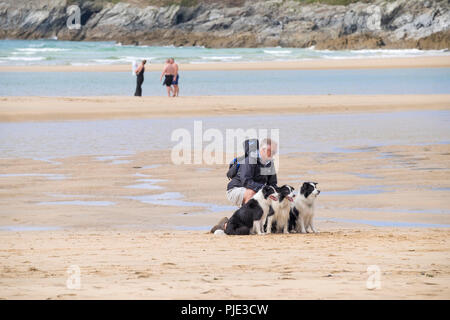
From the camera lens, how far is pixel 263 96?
30.4 meters

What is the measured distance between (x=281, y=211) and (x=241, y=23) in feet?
327

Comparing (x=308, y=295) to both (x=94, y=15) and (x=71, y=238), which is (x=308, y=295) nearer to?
(x=71, y=238)

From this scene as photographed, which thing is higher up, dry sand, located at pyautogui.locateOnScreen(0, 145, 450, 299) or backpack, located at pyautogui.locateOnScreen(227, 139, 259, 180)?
backpack, located at pyautogui.locateOnScreen(227, 139, 259, 180)

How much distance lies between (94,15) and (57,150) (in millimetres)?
107631

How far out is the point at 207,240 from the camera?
9.16m

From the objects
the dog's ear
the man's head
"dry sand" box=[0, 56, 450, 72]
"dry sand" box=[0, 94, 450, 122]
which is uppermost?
"dry sand" box=[0, 56, 450, 72]

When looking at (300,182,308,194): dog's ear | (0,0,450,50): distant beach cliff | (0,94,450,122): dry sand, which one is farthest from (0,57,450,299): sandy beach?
(0,0,450,50): distant beach cliff

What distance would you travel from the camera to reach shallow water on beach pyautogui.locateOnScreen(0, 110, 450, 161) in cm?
1772

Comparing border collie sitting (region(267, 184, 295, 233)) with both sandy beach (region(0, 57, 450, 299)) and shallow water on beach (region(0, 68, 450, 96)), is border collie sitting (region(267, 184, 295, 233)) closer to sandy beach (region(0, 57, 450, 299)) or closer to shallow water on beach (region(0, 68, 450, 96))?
sandy beach (region(0, 57, 450, 299))

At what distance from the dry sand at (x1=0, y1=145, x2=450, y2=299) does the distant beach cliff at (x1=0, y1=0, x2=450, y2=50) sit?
203 feet

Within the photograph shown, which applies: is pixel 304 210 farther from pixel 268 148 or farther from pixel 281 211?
pixel 268 148

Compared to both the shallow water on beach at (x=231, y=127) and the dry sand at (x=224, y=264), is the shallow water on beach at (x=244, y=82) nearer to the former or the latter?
the shallow water on beach at (x=231, y=127)

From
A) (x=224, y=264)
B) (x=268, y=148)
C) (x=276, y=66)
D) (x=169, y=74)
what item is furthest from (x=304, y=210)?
(x=276, y=66)
